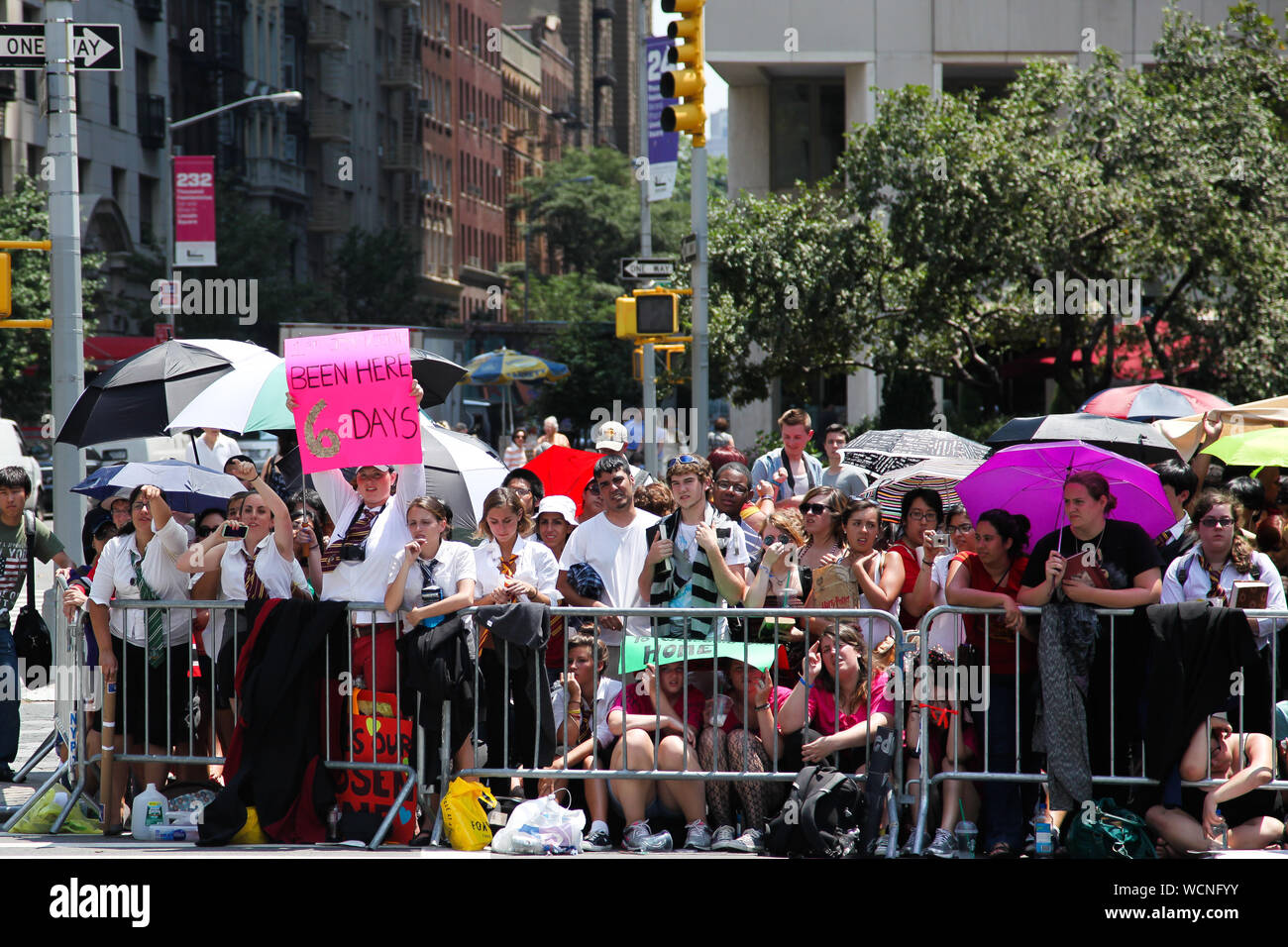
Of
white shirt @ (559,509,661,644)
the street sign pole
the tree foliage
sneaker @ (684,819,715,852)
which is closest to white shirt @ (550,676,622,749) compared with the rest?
white shirt @ (559,509,661,644)

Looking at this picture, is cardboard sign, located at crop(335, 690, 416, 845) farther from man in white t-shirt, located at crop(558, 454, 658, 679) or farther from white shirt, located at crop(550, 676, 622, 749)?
man in white t-shirt, located at crop(558, 454, 658, 679)

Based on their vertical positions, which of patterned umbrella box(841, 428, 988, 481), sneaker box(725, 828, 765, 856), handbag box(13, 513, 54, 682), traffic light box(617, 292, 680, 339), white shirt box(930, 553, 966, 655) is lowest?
sneaker box(725, 828, 765, 856)

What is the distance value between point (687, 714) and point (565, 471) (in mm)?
4463

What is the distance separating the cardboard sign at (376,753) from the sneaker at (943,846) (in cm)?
257

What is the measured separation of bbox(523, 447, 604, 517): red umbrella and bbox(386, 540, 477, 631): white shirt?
4016mm

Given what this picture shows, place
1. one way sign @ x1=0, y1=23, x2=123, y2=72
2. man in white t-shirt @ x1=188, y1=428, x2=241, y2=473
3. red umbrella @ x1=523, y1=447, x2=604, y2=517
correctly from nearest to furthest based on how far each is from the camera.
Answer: one way sign @ x1=0, y1=23, x2=123, y2=72 → red umbrella @ x1=523, y1=447, x2=604, y2=517 → man in white t-shirt @ x1=188, y1=428, x2=241, y2=473

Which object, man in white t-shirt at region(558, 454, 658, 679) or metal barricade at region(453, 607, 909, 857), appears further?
man in white t-shirt at region(558, 454, 658, 679)

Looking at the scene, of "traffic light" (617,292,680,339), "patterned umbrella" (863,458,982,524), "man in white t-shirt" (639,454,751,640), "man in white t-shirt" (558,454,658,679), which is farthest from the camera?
"traffic light" (617,292,680,339)

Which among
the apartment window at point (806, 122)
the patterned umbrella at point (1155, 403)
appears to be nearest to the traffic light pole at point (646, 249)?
the patterned umbrella at point (1155, 403)

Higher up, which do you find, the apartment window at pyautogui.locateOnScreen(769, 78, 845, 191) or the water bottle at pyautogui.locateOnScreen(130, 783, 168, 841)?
the apartment window at pyautogui.locateOnScreen(769, 78, 845, 191)

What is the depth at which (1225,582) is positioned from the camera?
7715 mm

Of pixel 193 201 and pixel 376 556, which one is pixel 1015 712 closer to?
pixel 376 556

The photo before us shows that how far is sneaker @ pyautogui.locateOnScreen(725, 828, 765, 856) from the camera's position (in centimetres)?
749
